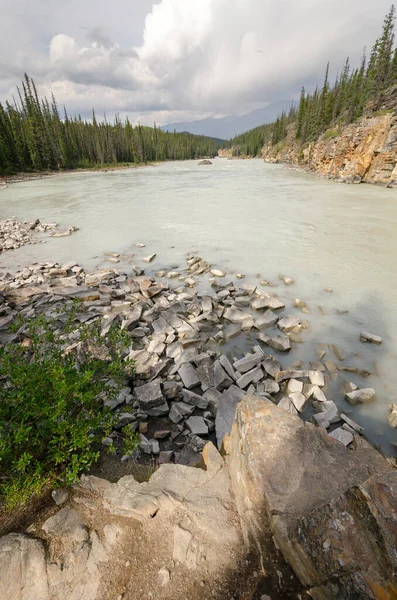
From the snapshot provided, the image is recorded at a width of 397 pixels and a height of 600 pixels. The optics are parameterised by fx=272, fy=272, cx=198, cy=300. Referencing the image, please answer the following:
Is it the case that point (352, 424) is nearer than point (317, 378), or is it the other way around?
point (352, 424)

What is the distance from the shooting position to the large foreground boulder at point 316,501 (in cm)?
166

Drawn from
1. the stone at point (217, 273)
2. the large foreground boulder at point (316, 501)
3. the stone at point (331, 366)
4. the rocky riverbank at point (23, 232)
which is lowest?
the stone at point (331, 366)

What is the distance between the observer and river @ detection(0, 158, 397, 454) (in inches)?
248

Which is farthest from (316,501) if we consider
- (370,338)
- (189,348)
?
(370,338)

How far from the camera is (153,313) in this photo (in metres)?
7.49

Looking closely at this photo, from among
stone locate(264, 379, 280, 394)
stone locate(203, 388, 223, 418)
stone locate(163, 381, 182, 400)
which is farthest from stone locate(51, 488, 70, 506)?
stone locate(264, 379, 280, 394)

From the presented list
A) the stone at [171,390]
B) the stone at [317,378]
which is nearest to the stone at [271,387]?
the stone at [317,378]

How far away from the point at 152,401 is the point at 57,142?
8272cm

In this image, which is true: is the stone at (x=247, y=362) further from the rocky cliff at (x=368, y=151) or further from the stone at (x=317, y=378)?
the rocky cliff at (x=368, y=151)

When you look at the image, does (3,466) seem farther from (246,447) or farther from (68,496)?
(246,447)

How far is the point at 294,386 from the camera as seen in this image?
17.0 feet

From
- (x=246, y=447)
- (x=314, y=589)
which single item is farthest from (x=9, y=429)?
(x=314, y=589)

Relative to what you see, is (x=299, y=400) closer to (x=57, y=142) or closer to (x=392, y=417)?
(x=392, y=417)

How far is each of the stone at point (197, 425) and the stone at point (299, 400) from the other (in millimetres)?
1666
